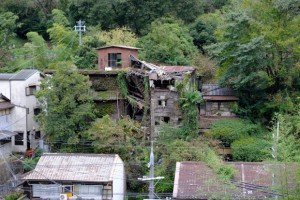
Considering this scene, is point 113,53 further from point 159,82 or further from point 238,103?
point 238,103

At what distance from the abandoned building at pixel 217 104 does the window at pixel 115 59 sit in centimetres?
514

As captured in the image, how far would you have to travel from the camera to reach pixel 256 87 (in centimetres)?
2680

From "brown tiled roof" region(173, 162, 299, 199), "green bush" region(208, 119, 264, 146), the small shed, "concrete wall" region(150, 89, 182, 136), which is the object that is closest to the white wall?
"brown tiled roof" region(173, 162, 299, 199)

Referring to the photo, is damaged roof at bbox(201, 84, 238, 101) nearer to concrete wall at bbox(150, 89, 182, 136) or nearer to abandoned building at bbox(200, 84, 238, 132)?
abandoned building at bbox(200, 84, 238, 132)

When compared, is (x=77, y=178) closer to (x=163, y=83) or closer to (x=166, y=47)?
(x=163, y=83)

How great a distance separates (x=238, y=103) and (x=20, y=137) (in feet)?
39.3

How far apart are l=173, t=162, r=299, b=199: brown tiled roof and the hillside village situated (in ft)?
0.21

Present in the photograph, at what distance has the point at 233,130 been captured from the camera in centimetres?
2578

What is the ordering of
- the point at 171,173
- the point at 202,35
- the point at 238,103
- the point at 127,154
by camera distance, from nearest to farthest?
1. the point at 171,173
2. the point at 127,154
3. the point at 238,103
4. the point at 202,35

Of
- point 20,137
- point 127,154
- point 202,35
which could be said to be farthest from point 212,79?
point 20,137

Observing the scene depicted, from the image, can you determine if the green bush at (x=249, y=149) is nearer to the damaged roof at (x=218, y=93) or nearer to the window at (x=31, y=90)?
A: the damaged roof at (x=218, y=93)

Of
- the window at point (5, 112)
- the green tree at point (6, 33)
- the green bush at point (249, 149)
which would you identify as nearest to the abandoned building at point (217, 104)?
the green bush at point (249, 149)

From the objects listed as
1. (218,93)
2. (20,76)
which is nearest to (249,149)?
→ (218,93)

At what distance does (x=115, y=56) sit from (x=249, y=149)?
32.4ft
